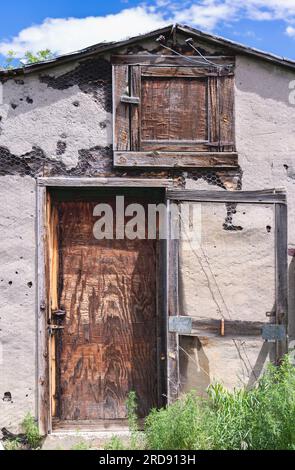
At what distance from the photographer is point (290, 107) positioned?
527 cm

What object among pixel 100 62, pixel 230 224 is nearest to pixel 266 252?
pixel 230 224

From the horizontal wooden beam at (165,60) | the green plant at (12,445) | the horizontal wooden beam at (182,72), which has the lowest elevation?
the green plant at (12,445)

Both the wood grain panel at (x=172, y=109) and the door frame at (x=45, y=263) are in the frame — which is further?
the wood grain panel at (x=172, y=109)

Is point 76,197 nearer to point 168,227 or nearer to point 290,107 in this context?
point 168,227

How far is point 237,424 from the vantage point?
14.6 feet

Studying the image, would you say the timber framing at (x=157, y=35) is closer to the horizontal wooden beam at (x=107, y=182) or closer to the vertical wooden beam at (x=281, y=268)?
the horizontal wooden beam at (x=107, y=182)

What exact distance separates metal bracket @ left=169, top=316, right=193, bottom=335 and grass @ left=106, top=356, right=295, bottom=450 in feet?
1.96

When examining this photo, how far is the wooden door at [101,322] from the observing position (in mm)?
5340

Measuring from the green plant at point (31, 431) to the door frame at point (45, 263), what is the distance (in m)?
0.05

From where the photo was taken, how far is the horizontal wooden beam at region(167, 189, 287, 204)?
203 inches

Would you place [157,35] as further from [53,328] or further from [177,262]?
[53,328]

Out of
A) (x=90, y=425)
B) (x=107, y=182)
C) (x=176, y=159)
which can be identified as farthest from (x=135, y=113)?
(x=90, y=425)

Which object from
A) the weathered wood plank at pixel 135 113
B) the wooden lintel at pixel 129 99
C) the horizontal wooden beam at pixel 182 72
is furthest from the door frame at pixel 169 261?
the horizontal wooden beam at pixel 182 72

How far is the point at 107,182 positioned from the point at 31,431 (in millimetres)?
2169
